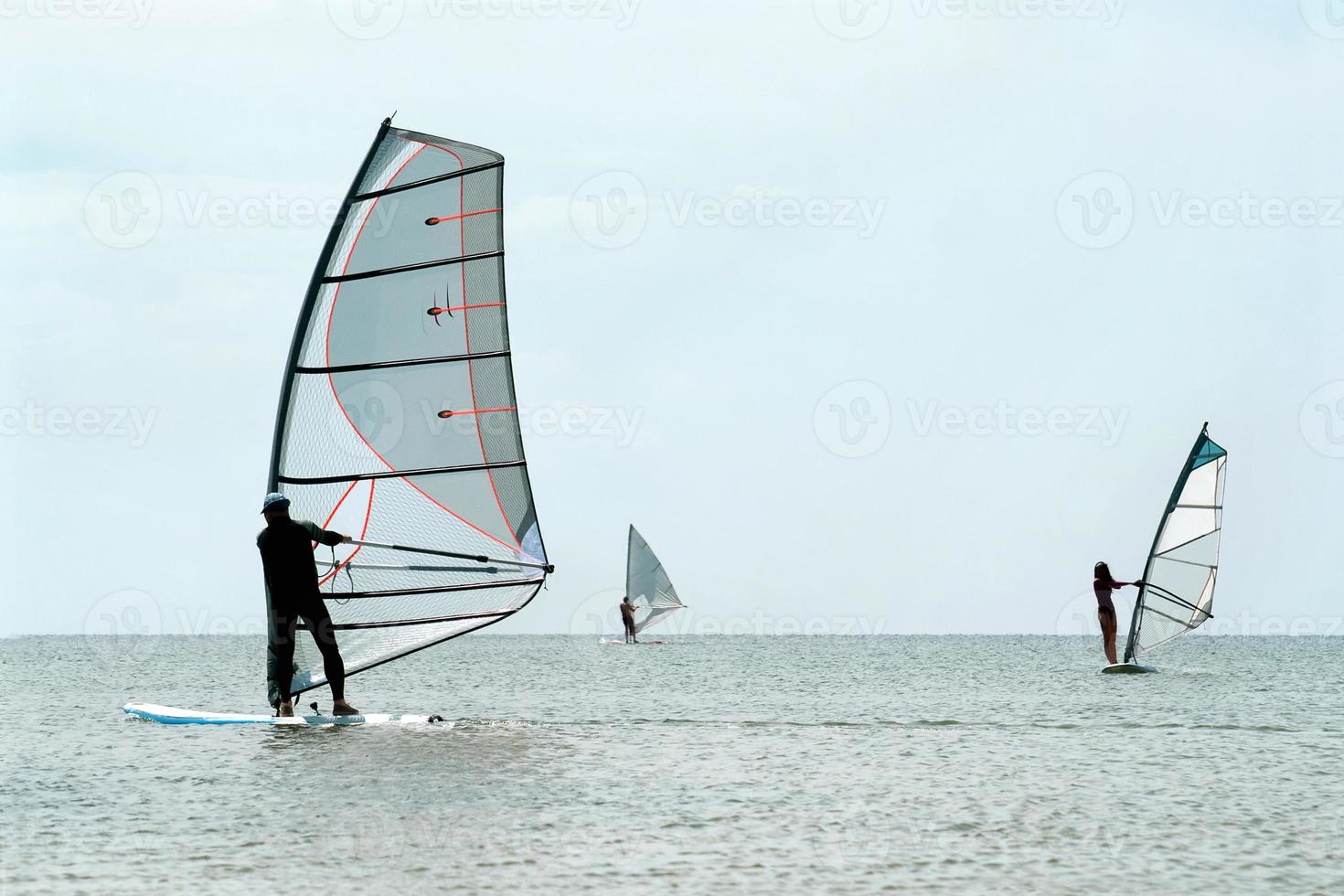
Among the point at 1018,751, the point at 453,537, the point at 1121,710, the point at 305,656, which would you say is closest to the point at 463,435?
the point at 453,537

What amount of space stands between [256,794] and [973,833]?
167 inches

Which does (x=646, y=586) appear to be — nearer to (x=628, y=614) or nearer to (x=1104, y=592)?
(x=628, y=614)

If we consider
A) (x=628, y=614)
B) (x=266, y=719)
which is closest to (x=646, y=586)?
(x=628, y=614)

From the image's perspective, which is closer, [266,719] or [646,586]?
[266,719]

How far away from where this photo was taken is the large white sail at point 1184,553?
23969mm

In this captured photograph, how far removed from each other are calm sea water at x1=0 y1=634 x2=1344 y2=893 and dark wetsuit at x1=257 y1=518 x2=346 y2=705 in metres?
0.63

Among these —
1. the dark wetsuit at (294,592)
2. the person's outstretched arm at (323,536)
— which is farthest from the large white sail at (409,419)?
the person's outstretched arm at (323,536)

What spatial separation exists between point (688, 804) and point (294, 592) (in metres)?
4.56

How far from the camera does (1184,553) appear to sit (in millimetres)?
24438

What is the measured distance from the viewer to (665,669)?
3525 centimetres

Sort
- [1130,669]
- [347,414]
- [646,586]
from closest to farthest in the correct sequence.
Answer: [347,414] → [1130,669] → [646,586]

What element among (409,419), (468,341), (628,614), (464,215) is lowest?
(628,614)

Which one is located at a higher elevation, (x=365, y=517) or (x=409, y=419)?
(x=409, y=419)

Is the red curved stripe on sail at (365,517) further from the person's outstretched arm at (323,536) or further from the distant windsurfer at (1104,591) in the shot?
the distant windsurfer at (1104,591)
